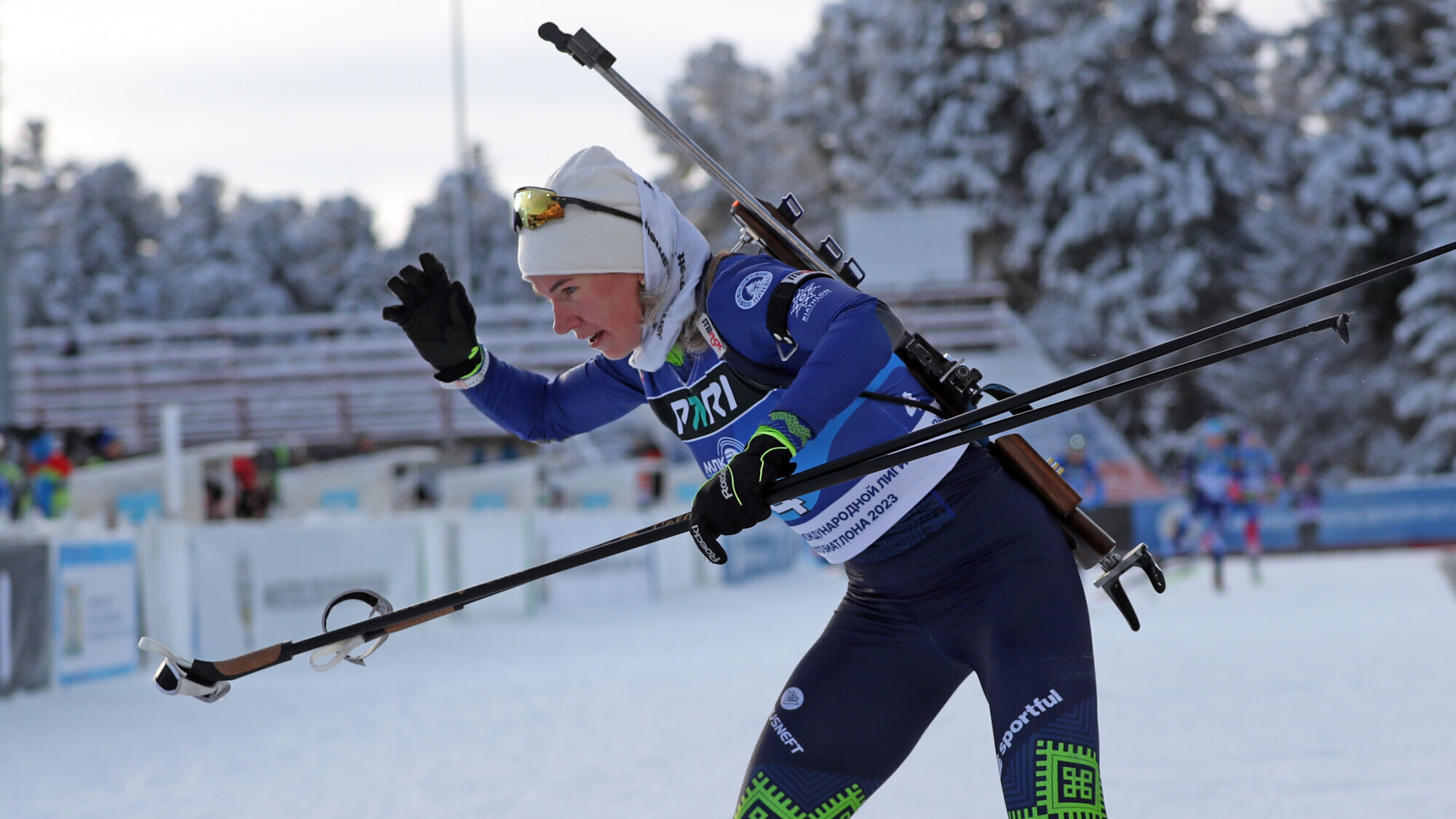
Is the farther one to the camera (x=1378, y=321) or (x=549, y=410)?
(x=1378, y=321)

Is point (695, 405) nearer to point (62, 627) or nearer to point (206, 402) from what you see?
point (62, 627)

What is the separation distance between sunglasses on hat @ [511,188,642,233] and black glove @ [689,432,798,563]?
539mm

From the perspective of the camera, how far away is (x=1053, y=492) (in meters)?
2.57

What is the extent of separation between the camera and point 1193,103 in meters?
28.6

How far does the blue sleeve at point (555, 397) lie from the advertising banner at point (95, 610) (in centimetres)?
635

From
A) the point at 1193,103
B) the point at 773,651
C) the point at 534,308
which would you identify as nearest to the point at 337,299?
the point at 534,308

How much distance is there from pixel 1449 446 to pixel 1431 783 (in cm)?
2531

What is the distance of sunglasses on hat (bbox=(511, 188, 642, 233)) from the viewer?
243 cm

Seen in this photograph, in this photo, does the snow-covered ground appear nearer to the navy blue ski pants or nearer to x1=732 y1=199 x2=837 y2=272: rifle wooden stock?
the navy blue ski pants

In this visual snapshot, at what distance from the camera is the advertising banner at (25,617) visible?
25.4ft

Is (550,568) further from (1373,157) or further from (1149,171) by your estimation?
(1373,157)

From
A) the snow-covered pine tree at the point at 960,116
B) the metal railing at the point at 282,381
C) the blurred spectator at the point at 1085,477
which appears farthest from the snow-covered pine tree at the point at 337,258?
the blurred spectator at the point at 1085,477

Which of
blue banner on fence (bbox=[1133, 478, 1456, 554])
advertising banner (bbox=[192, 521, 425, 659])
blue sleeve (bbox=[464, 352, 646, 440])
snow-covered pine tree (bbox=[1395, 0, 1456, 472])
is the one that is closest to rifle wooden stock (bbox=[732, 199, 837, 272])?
blue sleeve (bbox=[464, 352, 646, 440])

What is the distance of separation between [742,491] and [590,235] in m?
0.58
